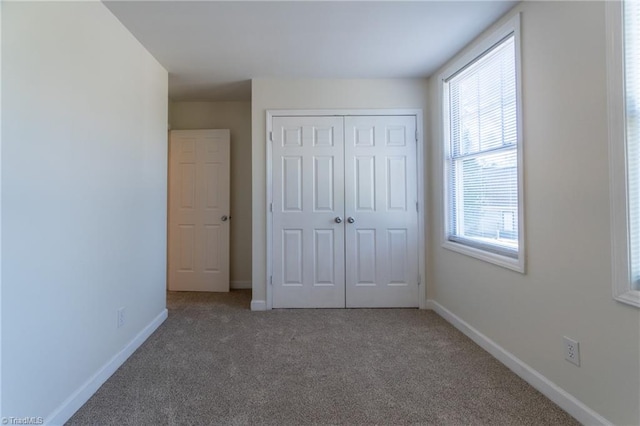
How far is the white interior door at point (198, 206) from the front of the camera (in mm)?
3613

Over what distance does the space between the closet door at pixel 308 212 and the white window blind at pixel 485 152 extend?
1.09m

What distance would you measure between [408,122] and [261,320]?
2465 mm

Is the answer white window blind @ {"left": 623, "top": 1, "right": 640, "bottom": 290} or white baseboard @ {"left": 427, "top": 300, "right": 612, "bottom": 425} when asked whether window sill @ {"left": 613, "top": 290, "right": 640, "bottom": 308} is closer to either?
white window blind @ {"left": 623, "top": 1, "right": 640, "bottom": 290}

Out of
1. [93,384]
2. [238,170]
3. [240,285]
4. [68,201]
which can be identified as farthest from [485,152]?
[240,285]

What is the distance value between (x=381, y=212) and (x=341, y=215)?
420 millimetres

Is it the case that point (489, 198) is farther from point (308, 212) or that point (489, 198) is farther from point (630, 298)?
point (308, 212)

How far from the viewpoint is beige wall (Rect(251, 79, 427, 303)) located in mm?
2922

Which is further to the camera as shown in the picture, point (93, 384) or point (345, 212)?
point (345, 212)

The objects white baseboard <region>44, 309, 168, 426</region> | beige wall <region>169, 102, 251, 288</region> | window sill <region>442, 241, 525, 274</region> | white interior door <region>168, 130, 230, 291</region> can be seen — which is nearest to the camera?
white baseboard <region>44, 309, 168, 426</region>

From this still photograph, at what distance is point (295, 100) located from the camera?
2938 millimetres

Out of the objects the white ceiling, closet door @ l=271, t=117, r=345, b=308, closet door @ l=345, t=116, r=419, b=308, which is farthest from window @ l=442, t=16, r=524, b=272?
closet door @ l=271, t=117, r=345, b=308

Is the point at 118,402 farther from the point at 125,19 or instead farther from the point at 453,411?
the point at 125,19

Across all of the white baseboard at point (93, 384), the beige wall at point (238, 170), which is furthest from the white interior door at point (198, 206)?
the white baseboard at point (93, 384)

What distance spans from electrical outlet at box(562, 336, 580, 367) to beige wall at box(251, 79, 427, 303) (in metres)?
2.33
